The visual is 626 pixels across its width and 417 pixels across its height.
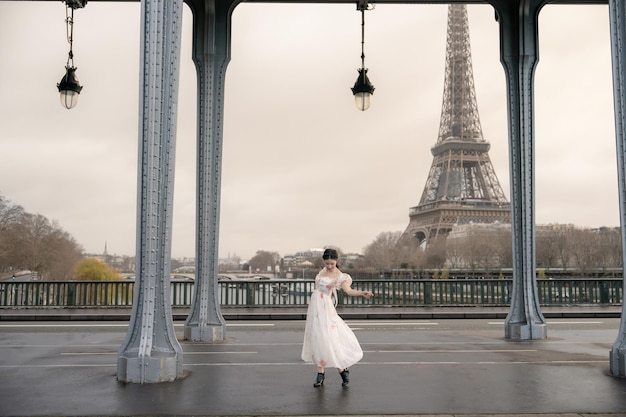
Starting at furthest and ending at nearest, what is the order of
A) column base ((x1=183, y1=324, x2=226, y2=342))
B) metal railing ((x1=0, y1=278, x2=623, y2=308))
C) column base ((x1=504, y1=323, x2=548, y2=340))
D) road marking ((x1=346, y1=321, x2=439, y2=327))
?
metal railing ((x1=0, y1=278, x2=623, y2=308))
road marking ((x1=346, y1=321, x2=439, y2=327))
column base ((x1=504, y1=323, x2=548, y2=340))
column base ((x1=183, y1=324, x2=226, y2=342))

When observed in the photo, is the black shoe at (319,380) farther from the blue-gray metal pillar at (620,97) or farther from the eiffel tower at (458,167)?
the eiffel tower at (458,167)

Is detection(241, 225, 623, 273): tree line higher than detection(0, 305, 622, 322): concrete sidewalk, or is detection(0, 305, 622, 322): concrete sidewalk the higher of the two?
detection(241, 225, 623, 273): tree line

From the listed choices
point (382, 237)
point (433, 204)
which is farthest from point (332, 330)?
point (382, 237)

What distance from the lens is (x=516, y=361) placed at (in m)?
10.1

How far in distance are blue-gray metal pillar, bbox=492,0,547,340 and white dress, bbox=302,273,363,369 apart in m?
6.59

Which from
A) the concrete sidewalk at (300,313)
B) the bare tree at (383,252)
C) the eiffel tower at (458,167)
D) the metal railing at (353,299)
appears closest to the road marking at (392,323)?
the concrete sidewalk at (300,313)

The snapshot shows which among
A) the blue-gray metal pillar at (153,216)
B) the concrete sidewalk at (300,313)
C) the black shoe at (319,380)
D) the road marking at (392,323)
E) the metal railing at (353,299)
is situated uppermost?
the blue-gray metal pillar at (153,216)

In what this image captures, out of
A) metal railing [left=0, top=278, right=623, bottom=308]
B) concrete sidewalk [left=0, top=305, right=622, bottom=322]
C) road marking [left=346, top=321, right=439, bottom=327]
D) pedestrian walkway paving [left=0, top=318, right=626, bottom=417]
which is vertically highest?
metal railing [left=0, top=278, right=623, bottom=308]

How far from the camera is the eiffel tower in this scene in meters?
90.6

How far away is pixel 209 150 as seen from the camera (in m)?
13.2

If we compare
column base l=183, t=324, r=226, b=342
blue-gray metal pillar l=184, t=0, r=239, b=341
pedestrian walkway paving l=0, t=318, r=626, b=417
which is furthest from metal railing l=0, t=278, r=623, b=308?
column base l=183, t=324, r=226, b=342

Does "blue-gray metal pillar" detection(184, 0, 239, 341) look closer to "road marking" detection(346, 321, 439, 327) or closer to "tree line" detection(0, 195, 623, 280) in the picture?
"road marking" detection(346, 321, 439, 327)

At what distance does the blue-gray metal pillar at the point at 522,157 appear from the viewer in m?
13.3

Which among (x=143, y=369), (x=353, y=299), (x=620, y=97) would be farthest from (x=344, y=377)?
(x=353, y=299)
